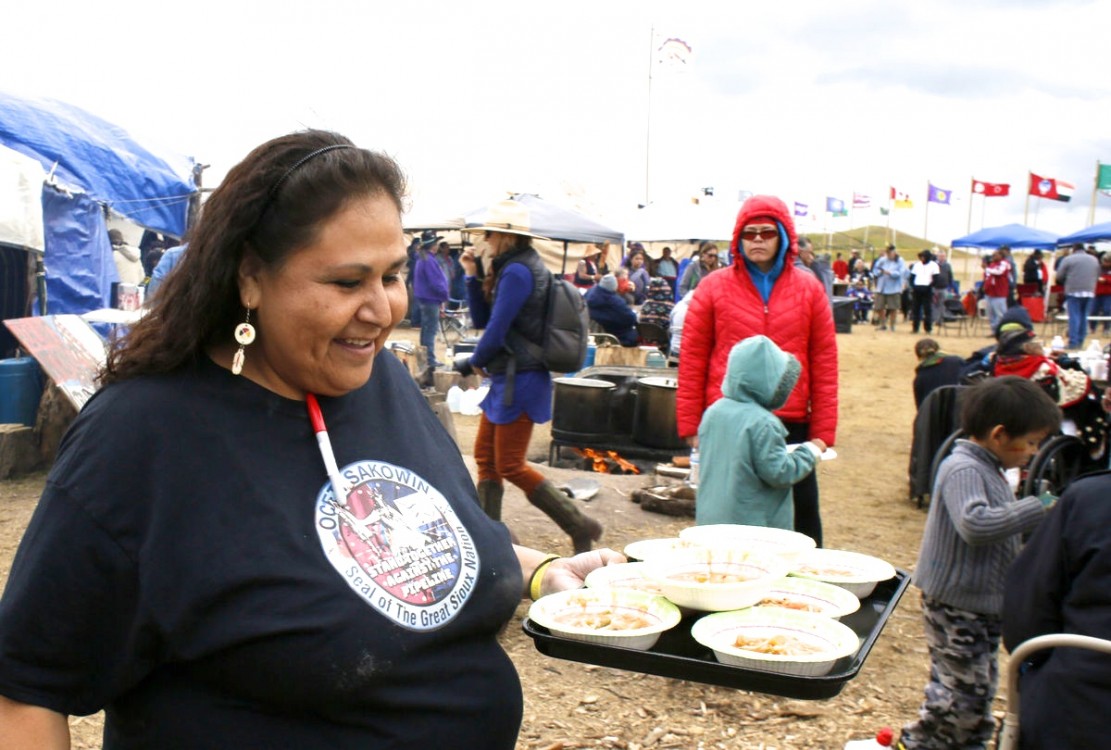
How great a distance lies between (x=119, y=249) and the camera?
47.8 feet

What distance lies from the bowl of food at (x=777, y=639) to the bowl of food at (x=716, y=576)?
0.04 m

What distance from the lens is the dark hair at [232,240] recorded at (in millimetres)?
1569

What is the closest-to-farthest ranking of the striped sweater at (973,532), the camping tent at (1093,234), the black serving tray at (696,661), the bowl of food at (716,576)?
the black serving tray at (696,661)
the bowl of food at (716,576)
the striped sweater at (973,532)
the camping tent at (1093,234)

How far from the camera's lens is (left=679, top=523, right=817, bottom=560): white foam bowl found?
243 cm

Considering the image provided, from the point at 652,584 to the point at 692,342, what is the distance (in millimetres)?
2785

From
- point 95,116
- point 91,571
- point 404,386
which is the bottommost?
point 91,571

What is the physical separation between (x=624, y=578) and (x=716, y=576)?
23cm

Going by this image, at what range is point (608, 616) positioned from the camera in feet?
6.70

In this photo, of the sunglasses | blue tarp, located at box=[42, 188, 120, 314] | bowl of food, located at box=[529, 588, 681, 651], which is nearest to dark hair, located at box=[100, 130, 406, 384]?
bowl of food, located at box=[529, 588, 681, 651]

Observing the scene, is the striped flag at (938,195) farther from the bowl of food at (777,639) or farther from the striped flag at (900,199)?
the bowl of food at (777,639)

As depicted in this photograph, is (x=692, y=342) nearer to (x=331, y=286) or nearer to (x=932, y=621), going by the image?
(x=932, y=621)

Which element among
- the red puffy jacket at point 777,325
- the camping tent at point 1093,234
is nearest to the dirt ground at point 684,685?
the red puffy jacket at point 777,325

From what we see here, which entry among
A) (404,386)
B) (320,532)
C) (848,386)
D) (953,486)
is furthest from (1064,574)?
(848,386)

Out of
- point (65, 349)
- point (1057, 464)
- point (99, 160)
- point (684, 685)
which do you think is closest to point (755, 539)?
point (684, 685)
